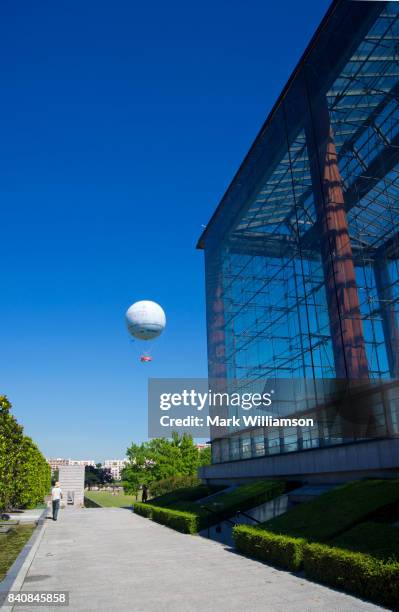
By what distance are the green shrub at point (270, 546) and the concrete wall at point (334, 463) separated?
434cm

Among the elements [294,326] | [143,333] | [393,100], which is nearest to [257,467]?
[294,326]

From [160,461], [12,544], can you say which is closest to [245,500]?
[12,544]

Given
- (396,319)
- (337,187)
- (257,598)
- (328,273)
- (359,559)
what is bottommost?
(257,598)

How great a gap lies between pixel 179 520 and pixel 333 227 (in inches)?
496

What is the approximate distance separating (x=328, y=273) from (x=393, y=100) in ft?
22.8

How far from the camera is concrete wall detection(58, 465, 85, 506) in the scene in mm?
42219

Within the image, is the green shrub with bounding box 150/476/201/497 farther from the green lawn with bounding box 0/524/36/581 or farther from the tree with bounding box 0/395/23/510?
the green lawn with bounding box 0/524/36/581

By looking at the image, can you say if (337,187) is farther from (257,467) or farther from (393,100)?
(257,467)

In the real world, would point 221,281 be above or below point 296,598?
above

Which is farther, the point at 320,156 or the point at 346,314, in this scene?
the point at 320,156

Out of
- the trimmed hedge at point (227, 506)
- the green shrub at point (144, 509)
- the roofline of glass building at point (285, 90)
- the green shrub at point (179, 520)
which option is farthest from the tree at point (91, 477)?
the trimmed hedge at point (227, 506)

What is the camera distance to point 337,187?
2000 centimetres

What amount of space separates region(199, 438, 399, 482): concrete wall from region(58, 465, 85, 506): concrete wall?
23485 millimetres

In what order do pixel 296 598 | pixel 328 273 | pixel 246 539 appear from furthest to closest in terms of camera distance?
pixel 328 273 → pixel 246 539 → pixel 296 598
